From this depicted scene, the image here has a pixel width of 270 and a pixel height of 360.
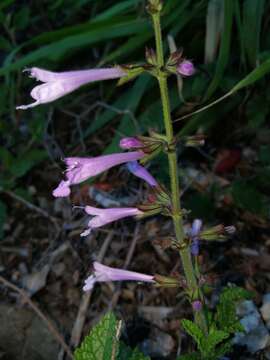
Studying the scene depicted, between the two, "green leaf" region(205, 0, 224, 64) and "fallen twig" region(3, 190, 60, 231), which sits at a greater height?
"green leaf" region(205, 0, 224, 64)

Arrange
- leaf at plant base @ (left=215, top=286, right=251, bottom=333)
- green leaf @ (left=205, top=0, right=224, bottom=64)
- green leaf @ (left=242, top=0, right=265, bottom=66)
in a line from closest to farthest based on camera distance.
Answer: leaf at plant base @ (left=215, top=286, right=251, bottom=333) < green leaf @ (left=242, top=0, right=265, bottom=66) < green leaf @ (left=205, top=0, right=224, bottom=64)

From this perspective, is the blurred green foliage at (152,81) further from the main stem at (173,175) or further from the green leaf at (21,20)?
the main stem at (173,175)

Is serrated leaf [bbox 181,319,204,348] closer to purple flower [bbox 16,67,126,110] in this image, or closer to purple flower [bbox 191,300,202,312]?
purple flower [bbox 191,300,202,312]

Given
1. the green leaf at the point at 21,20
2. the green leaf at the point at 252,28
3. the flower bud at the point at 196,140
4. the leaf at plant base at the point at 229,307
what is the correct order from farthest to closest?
the green leaf at the point at 21,20 < the green leaf at the point at 252,28 < the leaf at plant base at the point at 229,307 < the flower bud at the point at 196,140

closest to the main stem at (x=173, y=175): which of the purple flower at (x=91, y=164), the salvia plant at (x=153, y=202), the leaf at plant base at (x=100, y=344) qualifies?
the salvia plant at (x=153, y=202)

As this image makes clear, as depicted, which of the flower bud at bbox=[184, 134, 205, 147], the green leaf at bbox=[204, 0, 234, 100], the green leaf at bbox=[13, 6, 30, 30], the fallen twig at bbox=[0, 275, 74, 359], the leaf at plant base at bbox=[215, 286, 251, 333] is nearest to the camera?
the flower bud at bbox=[184, 134, 205, 147]

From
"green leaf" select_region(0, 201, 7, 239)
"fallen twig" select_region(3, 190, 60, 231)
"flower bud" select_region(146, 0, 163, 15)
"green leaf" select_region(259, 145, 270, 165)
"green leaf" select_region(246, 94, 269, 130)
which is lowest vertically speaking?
"fallen twig" select_region(3, 190, 60, 231)

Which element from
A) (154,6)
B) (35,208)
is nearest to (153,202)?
(154,6)

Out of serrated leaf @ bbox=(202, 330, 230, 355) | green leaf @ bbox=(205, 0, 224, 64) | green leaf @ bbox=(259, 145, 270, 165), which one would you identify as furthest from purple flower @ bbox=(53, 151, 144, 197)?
green leaf @ bbox=(205, 0, 224, 64)

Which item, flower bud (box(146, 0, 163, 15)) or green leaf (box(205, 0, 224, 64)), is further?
green leaf (box(205, 0, 224, 64))
